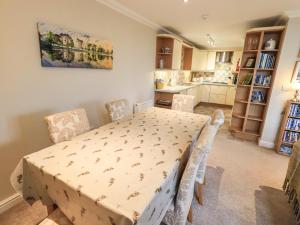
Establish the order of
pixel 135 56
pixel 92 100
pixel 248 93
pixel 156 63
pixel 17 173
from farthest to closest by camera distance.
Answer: pixel 156 63, pixel 248 93, pixel 135 56, pixel 92 100, pixel 17 173

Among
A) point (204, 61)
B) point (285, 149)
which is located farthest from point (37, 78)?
point (204, 61)

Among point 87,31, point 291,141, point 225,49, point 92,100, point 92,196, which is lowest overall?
point 291,141

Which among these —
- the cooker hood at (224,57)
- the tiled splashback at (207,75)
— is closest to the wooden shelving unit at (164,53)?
the tiled splashback at (207,75)

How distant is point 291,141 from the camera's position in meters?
2.87

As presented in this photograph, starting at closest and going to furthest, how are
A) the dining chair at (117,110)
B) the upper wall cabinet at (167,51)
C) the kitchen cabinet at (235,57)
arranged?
1. the dining chair at (117,110)
2. the upper wall cabinet at (167,51)
3. the kitchen cabinet at (235,57)

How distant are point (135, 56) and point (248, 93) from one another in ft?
8.32

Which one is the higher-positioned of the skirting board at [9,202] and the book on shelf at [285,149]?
the book on shelf at [285,149]

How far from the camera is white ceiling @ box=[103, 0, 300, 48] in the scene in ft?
7.61

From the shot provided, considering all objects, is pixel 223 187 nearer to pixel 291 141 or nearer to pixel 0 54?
pixel 291 141

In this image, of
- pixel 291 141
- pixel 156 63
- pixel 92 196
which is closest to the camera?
pixel 92 196

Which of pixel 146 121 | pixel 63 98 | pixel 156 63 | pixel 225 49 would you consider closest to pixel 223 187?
pixel 146 121

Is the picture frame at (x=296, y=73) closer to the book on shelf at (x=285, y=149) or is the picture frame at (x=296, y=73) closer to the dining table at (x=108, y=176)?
the book on shelf at (x=285, y=149)

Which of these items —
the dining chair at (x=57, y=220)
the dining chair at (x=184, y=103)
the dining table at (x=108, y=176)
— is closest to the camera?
the dining table at (x=108, y=176)

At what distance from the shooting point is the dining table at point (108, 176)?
2.68 ft
